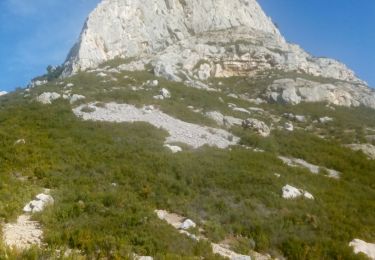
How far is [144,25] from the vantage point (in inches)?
2793

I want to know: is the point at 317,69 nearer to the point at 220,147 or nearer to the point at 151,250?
the point at 220,147

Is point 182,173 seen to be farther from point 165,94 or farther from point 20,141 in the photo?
point 165,94

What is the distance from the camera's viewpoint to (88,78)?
46625 millimetres

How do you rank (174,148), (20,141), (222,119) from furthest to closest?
1. (222,119)
2. (174,148)
3. (20,141)

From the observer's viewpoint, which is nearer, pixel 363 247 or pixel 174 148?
pixel 363 247

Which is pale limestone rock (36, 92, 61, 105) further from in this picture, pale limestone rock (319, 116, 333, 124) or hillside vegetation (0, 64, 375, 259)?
pale limestone rock (319, 116, 333, 124)

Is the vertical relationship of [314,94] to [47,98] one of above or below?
above

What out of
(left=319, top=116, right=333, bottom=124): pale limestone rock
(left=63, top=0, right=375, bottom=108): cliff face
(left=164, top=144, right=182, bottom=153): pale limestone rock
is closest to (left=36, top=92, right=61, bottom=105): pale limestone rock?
(left=164, top=144, right=182, bottom=153): pale limestone rock

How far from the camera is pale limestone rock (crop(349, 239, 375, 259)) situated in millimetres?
13234

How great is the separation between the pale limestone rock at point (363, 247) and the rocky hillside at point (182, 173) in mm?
70

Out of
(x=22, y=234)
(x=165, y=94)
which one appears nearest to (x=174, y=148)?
(x=22, y=234)

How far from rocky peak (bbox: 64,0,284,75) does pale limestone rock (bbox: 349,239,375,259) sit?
5174cm

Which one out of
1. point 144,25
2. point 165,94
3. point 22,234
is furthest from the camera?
point 144,25

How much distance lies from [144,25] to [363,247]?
63.5 meters
